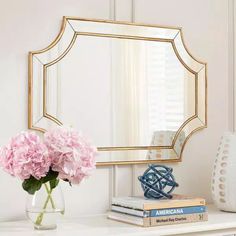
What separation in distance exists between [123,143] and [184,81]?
1.44 ft

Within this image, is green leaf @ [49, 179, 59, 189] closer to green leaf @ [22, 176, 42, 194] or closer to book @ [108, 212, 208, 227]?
green leaf @ [22, 176, 42, 194]

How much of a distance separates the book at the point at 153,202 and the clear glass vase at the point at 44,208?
0.92 feet

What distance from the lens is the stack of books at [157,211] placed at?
7.34ft

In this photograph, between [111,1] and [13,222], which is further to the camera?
[111,1]

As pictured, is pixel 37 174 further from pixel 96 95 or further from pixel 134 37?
pixel 134 37

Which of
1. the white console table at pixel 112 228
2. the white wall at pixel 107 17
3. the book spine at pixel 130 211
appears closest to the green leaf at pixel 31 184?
the white console table at pixel 112 228

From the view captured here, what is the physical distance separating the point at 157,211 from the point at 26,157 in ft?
1.83

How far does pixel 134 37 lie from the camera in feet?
8.56

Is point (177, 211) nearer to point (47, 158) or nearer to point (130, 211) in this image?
point (130, 211)

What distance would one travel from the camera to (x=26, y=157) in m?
2.04

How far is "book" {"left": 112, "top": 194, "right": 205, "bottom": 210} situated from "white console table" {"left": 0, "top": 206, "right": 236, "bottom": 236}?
3.0 inches

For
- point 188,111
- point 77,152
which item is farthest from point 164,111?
point 77,152

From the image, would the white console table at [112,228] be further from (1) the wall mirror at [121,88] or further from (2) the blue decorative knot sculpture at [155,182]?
(1) the wall mirror at [121,88]

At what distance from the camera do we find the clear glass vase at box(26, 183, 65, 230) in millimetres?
2150
